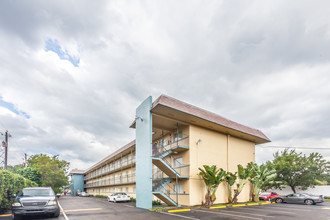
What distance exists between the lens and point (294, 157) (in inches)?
1201

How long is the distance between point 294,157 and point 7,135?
38.8 m

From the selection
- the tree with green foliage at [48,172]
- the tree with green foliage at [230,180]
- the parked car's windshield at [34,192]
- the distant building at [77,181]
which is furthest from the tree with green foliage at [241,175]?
the distant building at [77,181]

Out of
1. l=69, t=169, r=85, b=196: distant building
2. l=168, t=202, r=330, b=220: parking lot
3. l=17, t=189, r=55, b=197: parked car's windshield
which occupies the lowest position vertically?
l=69, t=169, r=85, b=196: distant building

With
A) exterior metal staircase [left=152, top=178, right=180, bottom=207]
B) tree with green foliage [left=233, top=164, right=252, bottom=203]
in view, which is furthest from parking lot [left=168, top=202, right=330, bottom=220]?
tree with green foliage [left=233, top=164, right=252, bottom=203]

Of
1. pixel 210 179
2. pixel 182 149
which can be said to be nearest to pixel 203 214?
pixel 210 179

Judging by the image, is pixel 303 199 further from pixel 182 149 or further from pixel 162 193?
pixel 162 193

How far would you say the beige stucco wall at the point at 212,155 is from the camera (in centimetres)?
1925

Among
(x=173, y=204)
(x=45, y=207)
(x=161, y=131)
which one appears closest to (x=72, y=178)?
(x=161, y=131)

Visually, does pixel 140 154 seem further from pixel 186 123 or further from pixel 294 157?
pixel 294 157

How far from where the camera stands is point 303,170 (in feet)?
Answer: 95.1

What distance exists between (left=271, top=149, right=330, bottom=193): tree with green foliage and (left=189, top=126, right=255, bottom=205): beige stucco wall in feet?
25.8

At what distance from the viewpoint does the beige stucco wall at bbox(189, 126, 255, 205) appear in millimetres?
19250

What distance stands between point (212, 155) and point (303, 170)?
1603cm

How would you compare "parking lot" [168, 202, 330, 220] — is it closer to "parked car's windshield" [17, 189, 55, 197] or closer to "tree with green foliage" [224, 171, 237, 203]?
"tree with green foliage" [224, 171, 237, 203]
